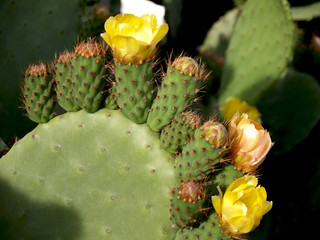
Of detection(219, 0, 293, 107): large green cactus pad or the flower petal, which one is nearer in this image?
the flower petal

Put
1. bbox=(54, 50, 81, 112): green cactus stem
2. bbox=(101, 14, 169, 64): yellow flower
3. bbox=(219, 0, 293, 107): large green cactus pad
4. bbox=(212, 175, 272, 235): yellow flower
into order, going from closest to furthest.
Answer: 1. bbox=(212, 175, 272, 235): yellow flower
2. bbox=(101, 14, 169, 64): yellow flower
3. bbox=(54, 50, 81, 112): green cactus stem
4. bbox=(219, 0, 293, 107): large green cactus pad

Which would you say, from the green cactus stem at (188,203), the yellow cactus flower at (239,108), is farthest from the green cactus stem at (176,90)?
the yellow cactus flower at (239,108)

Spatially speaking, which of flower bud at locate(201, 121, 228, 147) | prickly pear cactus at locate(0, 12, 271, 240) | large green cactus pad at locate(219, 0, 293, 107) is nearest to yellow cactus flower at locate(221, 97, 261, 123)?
large green cactus pad at locate(219, 0, 293, 107)

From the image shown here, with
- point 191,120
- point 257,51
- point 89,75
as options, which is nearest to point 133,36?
point 89,75

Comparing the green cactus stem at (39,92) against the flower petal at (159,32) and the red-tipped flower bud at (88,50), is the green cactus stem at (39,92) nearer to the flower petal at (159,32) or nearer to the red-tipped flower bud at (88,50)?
the red-tipped flower bud at (88,50)

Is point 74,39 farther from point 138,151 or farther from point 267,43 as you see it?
point 267,43

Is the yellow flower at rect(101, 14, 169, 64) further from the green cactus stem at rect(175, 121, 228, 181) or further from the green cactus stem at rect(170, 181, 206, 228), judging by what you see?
the green cactus stem at rect(170, 181, 206, 228)

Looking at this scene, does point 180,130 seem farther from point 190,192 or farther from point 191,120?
point 190,192

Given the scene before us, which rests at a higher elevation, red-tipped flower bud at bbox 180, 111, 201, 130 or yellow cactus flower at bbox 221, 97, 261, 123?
red-tipped flower bud at bbox 180, 111, 201, 130
